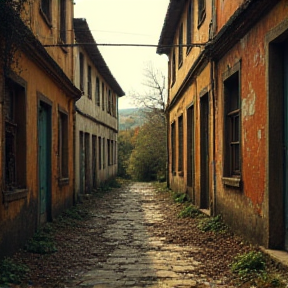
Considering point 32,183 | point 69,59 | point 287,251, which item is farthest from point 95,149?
point 287,251

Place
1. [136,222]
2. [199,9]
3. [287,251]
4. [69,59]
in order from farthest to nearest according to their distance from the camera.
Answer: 1. [69,59]
2. [199,9]
3. [136,222]
4. [287,251]

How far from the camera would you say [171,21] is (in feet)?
53.6

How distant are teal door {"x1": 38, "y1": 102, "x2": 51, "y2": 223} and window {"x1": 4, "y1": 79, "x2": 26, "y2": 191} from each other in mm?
1475

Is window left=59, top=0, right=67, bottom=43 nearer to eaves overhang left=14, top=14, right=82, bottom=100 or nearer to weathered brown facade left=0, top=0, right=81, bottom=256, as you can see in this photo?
weathered brown facade left=0, top=0, right=81, bottom=256

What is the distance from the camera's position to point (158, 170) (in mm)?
31500

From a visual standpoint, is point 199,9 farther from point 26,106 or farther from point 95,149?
point 95,149

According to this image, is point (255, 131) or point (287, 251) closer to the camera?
point (287, 251)

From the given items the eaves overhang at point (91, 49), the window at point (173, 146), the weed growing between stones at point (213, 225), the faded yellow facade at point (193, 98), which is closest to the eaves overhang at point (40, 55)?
the eaves overhang at point (91, 49)

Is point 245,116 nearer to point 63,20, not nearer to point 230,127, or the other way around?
point 230,127

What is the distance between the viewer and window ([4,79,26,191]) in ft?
24.4

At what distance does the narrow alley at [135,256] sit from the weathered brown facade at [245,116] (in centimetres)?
63

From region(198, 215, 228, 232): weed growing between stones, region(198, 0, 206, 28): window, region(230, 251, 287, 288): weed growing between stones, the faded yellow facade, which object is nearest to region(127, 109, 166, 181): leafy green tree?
the faded yellow facade

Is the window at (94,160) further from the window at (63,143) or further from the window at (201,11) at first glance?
the window at (201,11)

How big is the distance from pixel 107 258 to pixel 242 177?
2.45 meters
